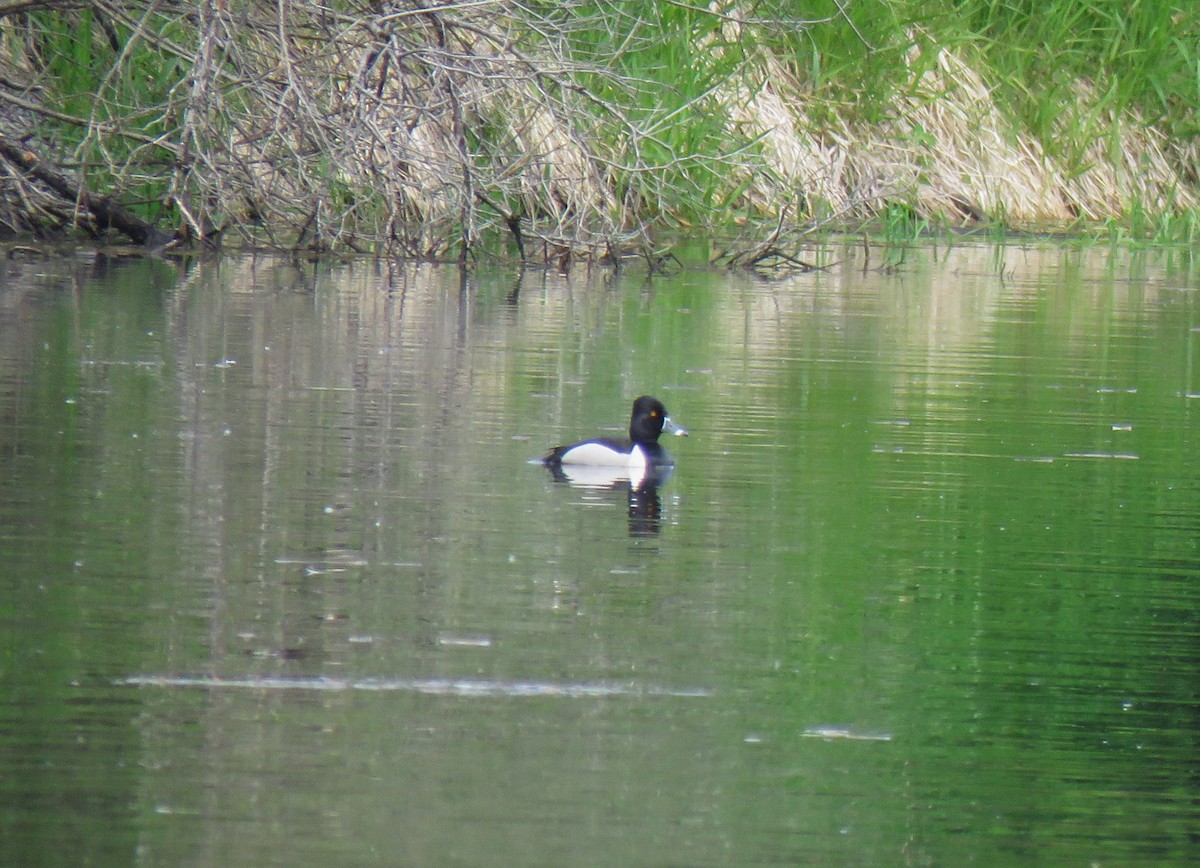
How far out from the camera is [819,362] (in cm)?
1271

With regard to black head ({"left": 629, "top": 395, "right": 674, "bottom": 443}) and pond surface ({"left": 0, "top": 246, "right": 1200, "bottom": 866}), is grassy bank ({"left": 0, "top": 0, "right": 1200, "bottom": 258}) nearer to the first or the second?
pond surface ({"left": 0, "top": 246, "right": 1200, "bottom": 866})

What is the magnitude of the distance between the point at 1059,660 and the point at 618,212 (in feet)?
45.7

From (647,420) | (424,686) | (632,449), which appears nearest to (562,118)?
(647,420)

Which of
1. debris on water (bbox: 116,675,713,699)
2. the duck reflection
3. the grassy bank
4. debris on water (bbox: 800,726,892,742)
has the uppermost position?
the grassy bank

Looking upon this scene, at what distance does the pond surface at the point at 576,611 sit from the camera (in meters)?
4.48

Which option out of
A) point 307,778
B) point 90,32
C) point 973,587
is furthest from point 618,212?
point 307,778

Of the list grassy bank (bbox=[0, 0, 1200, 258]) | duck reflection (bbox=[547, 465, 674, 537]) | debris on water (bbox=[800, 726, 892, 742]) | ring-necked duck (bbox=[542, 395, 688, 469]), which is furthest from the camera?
grassy bank (bbox=[0, 0, 1200, 258])

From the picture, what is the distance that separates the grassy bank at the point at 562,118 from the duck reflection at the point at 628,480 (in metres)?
7.22

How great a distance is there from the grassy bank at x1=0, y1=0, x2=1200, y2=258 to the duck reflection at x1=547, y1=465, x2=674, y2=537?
23.7 ft

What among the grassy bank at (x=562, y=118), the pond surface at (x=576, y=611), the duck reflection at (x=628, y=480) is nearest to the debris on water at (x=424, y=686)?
the pond surface at (x=576, y=611)

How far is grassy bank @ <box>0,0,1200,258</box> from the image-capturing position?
16312mm

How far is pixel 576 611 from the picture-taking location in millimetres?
6152

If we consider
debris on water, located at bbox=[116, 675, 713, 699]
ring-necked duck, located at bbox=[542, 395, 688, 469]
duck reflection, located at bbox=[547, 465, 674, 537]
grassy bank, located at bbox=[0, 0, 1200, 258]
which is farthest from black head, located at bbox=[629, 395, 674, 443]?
grassy bank, located at bbox=[0, 0, 1200, 258]

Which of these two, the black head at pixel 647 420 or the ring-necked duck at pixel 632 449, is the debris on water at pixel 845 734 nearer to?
the ring-necked duck at pixel 632 449
